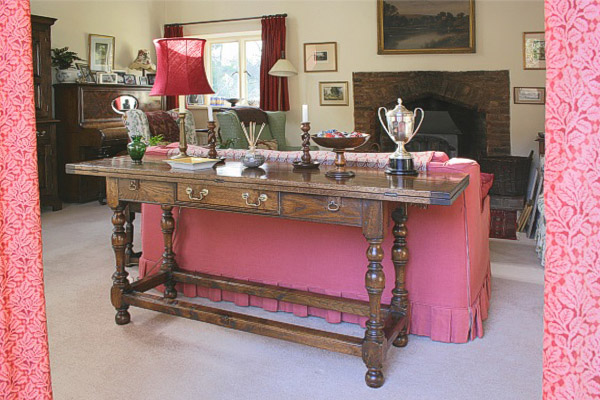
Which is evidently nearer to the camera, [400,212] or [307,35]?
[400,212]

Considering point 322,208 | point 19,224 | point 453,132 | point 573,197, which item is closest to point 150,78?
point 453,132

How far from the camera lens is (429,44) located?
22.7 ft

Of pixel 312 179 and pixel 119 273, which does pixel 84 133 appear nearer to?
pixel 119 273

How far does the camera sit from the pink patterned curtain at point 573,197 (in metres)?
1.02

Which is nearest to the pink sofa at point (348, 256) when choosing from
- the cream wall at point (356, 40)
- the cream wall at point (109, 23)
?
the cream wall at point (356, 40)

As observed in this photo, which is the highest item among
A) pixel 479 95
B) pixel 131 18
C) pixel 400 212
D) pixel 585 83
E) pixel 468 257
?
pixel 131 18

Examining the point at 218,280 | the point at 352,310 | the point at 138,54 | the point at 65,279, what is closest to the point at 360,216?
the point at 352,310

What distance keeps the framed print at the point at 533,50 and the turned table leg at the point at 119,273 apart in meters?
5.35

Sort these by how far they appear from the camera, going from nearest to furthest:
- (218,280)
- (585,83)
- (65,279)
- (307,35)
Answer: (585,83) → (218,280) → (65,279) → (307,35)

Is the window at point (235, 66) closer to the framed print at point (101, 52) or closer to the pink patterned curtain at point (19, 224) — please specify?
the framed print at point (101, 52)

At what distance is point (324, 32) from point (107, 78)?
295cm

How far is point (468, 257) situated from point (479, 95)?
4.55 metres

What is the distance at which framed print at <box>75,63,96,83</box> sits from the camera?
6.86 metres

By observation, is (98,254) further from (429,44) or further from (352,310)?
(429,44)
